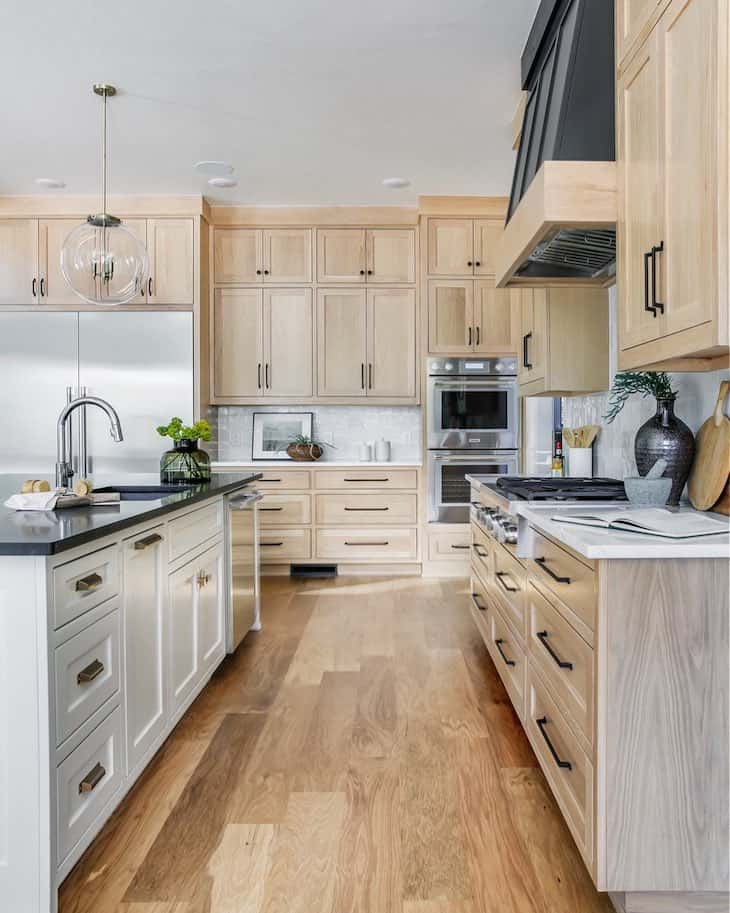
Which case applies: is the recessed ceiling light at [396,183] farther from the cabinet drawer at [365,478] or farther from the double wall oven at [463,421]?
the cabinet drawer at [365,478]

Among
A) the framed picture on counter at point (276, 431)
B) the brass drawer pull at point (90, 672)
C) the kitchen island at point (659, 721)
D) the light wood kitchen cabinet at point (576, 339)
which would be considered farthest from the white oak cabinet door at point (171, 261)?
the kitchen island at point (659, 721)

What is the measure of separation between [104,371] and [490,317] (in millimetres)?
2887

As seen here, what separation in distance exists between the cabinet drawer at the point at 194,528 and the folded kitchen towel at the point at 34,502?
1.41ft

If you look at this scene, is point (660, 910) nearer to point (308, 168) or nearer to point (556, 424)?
point (556, 424)

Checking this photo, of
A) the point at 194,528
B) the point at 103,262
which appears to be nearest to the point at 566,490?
the point at 194,528

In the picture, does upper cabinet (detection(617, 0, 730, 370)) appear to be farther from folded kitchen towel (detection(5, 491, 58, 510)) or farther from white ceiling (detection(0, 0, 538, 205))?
folded kitchen towel (detection(5, 491, 58, 510))

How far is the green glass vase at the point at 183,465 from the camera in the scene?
125 inches

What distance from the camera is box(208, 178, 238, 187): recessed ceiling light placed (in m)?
4.69

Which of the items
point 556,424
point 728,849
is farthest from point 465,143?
point 728,849

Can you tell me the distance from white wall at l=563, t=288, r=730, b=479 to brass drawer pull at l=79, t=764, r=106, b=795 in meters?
2.01

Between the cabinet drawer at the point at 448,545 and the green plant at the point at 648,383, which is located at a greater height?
the green plant at the point at 648,383

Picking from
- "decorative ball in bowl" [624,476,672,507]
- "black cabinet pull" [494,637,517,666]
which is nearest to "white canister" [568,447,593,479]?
"black cabinet pull" [494,637,517,666]

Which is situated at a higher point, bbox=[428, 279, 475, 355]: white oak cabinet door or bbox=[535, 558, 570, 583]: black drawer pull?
bbox=[428, 279, 475, 355]: white oak cabinet door

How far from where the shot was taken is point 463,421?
5.07 metres
